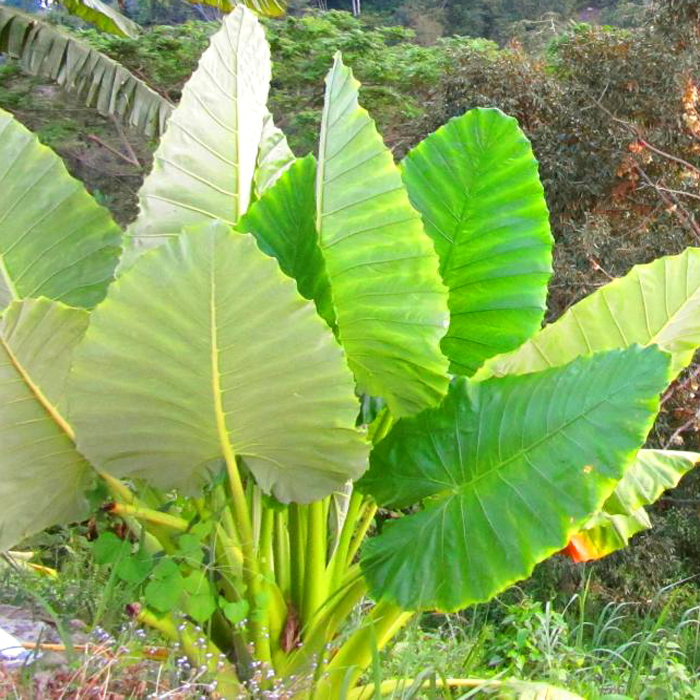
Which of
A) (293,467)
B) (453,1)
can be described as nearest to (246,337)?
(293,467)

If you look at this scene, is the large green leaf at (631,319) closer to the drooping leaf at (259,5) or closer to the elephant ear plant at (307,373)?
the elephant ear plant at (307,373)

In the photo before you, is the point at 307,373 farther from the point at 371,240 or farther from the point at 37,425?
the point at 37,425

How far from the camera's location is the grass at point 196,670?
77.1 inches

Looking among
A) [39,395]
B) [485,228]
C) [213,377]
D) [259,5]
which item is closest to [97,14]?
[259,5]

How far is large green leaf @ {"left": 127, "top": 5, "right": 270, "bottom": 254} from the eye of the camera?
2.21m

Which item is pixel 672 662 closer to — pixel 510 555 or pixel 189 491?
pixel 510 555

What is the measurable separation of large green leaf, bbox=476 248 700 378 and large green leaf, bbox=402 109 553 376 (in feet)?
0.20

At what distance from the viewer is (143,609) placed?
7.09 feet

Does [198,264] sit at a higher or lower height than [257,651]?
higher

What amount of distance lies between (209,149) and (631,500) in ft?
4.21

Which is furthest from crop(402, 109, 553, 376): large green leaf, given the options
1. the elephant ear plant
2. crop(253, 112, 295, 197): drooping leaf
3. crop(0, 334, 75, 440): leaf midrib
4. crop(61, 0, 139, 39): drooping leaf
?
crop(61, 0, 139, 39): drooping leaf

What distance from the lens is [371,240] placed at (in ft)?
6.93

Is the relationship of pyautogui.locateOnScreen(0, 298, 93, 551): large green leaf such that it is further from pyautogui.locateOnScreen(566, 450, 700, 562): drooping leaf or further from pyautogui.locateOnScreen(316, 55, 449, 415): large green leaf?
pyautogui.locateOnScreen(566, 450, 700, 562): drooping leaf

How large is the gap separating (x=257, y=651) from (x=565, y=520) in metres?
0.80
